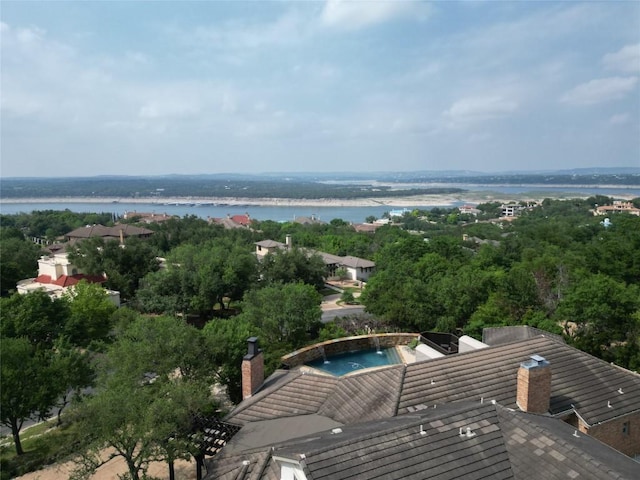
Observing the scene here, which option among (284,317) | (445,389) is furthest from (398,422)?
(284,317)

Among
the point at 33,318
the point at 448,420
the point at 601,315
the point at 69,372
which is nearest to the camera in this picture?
the point at 448,420

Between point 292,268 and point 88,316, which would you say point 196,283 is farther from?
point 292,268

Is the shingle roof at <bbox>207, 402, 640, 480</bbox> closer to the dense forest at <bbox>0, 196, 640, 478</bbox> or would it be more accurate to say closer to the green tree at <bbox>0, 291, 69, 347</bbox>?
the dense forest at <bbox>0, 196, 640, 478</bbox>

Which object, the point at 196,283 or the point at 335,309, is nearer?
the point at 196,283

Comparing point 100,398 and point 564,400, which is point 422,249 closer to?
point 564,400

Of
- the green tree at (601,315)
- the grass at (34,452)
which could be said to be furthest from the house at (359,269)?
the grass at (34,452)

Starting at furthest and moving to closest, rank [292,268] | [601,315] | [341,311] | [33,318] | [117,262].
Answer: [292,268] → [117,262] → [341,311] → [33,318] → [601,315]

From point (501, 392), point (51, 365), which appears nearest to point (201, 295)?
point (51, 365)

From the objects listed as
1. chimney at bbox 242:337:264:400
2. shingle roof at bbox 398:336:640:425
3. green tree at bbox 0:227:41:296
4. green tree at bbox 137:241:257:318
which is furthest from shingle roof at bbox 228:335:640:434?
green tree at bbox 0:227:41:296

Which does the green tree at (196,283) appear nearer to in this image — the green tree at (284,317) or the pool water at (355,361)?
the green tree at (284,317)
